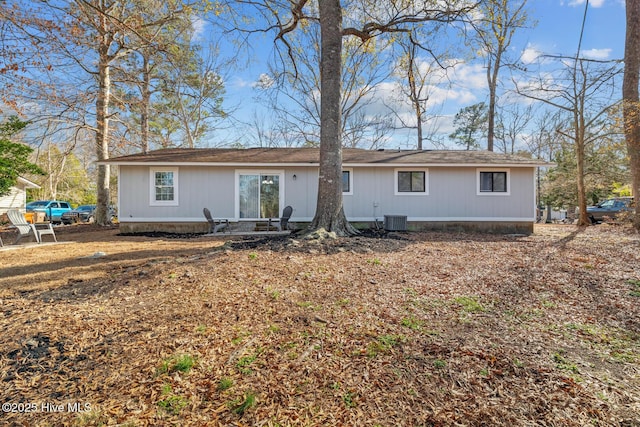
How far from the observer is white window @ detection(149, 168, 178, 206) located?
10773 millimetres

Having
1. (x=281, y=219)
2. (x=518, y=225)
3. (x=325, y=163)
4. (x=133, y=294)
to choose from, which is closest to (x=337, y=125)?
(x=325, y=163)

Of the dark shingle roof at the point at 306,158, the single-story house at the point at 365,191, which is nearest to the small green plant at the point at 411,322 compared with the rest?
the single-story house at the point at 365,191

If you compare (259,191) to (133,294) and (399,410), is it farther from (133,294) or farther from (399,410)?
(399,410)

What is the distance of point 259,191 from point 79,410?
9.69 meters

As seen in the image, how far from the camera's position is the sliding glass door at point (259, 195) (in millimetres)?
11227

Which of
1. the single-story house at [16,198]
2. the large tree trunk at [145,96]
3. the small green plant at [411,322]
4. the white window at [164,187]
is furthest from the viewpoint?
the single-story house at [16,198]

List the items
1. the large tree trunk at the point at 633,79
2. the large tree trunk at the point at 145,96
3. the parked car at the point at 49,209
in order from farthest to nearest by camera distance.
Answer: the parked car at the point at 49,209 < the large tree trunk at the point at 145,96 < the large tree trunk at the point at 633,79

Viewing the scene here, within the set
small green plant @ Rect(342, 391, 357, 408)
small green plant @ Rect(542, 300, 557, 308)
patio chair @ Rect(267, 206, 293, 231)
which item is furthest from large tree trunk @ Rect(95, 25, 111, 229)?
small green plant @ Rect(542, 300, 557, 308)

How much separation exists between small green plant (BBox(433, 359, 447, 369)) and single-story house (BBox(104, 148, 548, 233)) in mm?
8773

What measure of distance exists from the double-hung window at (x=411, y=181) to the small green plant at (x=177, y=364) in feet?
33.2

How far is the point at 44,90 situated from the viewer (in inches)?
403

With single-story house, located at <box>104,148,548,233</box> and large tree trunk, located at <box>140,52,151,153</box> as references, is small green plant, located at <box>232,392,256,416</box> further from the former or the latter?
large tree trunk, located at <box>140,52,151,153</box>

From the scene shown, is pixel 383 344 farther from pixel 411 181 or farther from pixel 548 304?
pixel 411 181

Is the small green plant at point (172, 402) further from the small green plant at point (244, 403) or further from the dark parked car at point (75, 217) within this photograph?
the dark parked car at point (75, 217)
